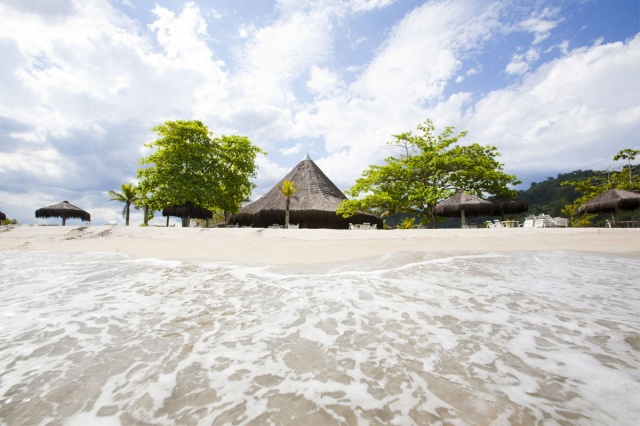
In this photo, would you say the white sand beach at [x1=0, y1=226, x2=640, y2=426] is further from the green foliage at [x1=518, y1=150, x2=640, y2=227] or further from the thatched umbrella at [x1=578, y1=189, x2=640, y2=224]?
the green foliage at [x1=518, y1=150, x2=640, y2=227]

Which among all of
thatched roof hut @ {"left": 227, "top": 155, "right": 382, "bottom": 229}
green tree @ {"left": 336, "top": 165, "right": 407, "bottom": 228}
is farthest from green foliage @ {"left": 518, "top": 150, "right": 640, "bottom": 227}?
thatched roof hut @ {"left": 227, "top": 155, "right": 382, "bottom": 229}

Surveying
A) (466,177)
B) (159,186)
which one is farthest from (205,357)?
(159,186)

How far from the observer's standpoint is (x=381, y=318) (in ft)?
7.14

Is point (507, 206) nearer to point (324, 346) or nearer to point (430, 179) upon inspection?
point (430, 179)

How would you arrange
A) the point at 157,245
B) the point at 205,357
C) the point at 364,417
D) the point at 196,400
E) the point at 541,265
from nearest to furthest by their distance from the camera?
the point at 364,417, the point at 196,400, the point at 205,357, the point at 541,265, the point at 157,245

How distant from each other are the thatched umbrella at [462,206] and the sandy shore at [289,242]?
7.59 metres

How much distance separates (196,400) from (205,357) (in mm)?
378

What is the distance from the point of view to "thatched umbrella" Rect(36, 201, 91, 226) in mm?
22172

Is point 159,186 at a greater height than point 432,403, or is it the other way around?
point 159,186

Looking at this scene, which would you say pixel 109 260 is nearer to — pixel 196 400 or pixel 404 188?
pixel 196 400

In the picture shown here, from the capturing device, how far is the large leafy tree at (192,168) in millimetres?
18156

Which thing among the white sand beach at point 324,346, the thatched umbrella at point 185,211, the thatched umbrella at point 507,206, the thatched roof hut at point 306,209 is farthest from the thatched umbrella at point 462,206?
the thatched umbrella at point 185,211

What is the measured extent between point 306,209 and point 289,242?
47.3 feet

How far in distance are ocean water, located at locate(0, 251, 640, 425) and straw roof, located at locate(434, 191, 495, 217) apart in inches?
530
